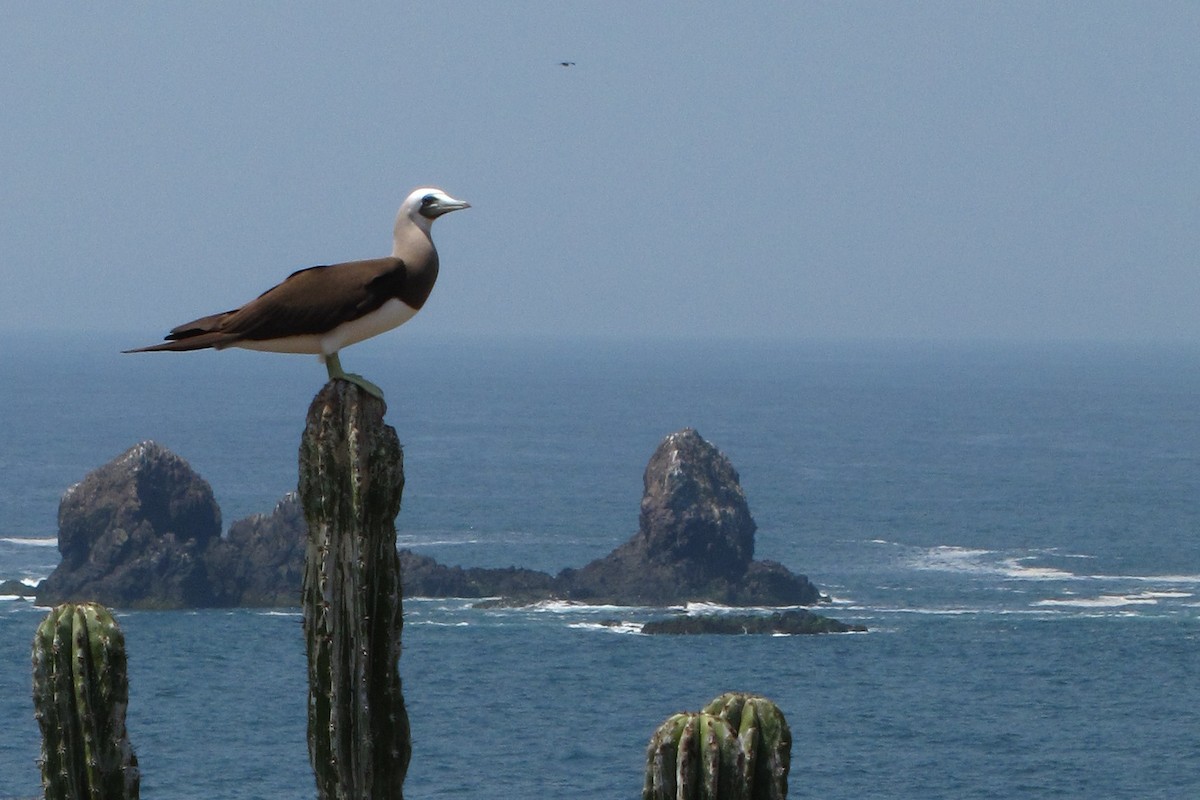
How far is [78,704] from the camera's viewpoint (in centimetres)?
1292

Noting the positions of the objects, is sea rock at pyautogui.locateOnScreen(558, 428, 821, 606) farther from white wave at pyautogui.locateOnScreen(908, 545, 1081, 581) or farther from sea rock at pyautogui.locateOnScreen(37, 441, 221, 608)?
sea rock at pyautogui.locateOnScreen(37, 441, 221, 608)

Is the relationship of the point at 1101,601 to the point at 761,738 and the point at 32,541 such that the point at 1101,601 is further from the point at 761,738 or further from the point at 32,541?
the point at 761,738

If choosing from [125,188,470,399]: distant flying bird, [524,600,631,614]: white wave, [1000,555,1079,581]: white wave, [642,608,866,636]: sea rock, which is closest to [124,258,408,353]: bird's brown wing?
[125,188,470,399]: distant flying bird

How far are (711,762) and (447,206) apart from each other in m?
3.96

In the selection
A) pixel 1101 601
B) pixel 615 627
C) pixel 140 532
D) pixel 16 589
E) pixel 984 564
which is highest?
pixel 140 532

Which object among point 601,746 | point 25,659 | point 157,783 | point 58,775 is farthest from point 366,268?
point 25,659

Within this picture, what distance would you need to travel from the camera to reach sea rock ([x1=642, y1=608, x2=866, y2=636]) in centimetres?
10650

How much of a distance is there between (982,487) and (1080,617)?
74.3m

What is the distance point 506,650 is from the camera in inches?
3996

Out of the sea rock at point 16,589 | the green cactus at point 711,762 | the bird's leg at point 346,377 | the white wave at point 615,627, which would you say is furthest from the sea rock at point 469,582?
the green cactus at point 711,762

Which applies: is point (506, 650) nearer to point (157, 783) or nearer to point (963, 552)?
point (157, 783)

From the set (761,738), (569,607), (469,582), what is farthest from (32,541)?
(761,738)

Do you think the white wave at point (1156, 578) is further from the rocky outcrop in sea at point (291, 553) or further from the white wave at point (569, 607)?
the white wave at point (569, 607)

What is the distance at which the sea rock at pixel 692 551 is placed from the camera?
11250cm
